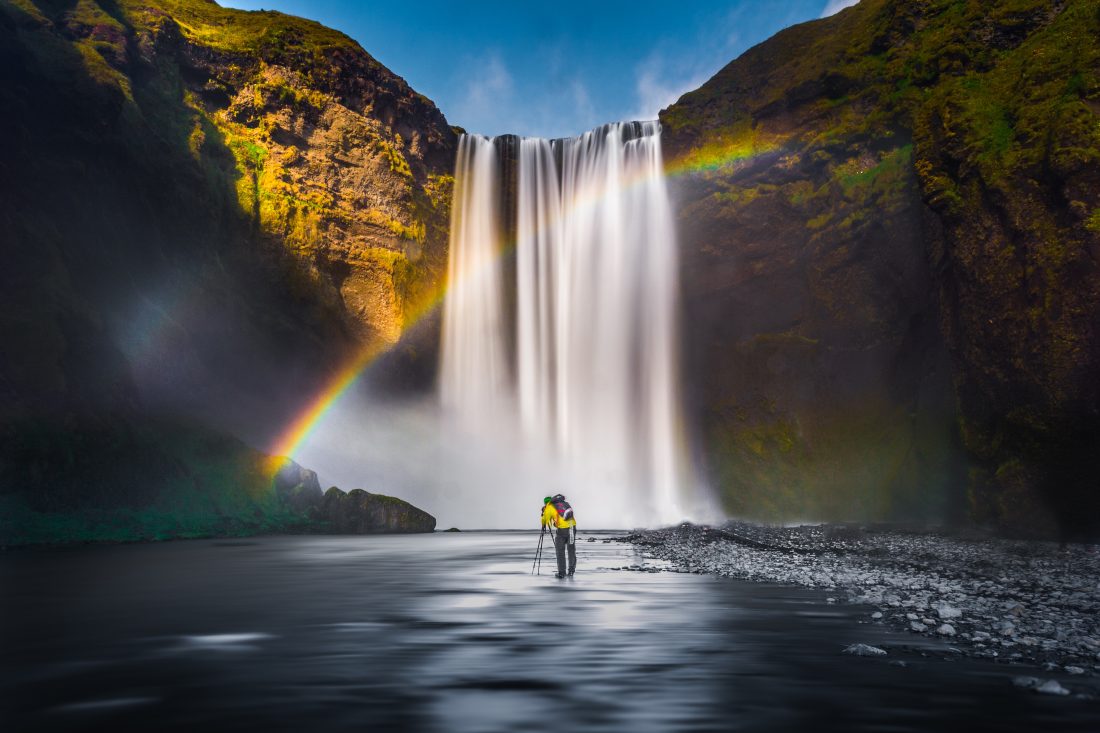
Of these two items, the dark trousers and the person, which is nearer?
the person

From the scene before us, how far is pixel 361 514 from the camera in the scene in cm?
4681

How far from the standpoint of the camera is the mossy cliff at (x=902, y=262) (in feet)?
88.0

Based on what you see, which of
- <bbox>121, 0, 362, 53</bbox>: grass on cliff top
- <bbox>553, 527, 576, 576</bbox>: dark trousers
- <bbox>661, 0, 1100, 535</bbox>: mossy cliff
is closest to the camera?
<bbox>553, 527, 576, 576</bbox>: dark trousers

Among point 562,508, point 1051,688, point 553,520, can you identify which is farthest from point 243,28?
point 1051,688

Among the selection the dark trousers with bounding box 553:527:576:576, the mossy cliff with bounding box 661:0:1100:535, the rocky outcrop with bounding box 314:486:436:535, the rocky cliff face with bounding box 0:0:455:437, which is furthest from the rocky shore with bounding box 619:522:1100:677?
the rocky cliff face with bounding box 0:0:455:437

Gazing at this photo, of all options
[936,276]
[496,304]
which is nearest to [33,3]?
[496,304]

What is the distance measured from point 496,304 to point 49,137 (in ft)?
90.9

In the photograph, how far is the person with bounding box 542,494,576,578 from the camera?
19250 mm

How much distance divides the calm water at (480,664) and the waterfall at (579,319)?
35.2 m

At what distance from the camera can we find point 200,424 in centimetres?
4684

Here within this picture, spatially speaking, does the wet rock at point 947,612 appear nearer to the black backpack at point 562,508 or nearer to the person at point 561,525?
the person at point 561,525

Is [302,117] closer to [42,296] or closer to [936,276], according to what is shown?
[42,296]

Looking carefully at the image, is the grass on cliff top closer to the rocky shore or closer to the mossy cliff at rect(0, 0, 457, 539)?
the mossy cliff at rect(0, 0, 457, 539)

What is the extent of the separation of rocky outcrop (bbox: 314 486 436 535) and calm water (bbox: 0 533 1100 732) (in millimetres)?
28303
